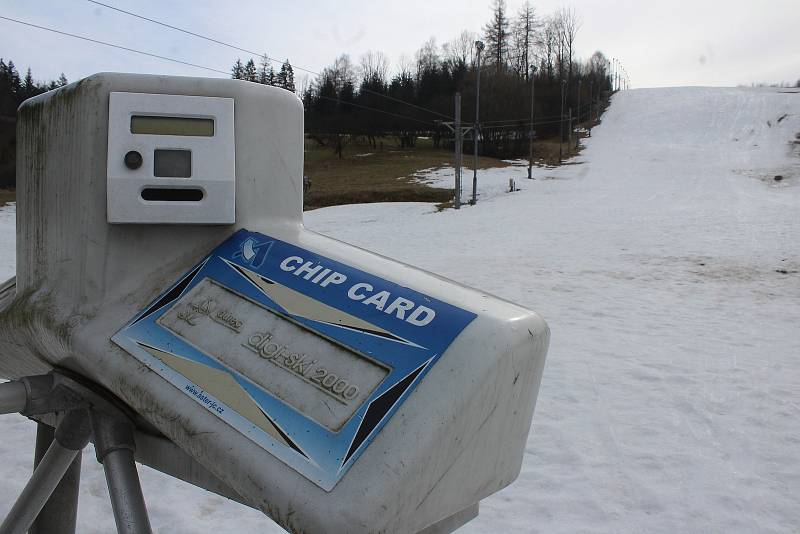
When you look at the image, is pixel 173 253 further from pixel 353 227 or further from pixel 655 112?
pixel 655 112

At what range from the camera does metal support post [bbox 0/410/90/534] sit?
152 centimetres

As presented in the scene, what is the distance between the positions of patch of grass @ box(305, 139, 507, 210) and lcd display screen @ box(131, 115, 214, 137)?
23.5 meters

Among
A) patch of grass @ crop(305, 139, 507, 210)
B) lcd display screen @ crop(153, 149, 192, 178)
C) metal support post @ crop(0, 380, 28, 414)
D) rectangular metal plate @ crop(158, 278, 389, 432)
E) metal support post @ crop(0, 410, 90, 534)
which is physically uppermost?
patch of grass @ crop(305, 139, 507, 210)

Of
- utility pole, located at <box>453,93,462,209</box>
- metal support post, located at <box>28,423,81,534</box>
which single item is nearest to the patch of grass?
utility pole, located at <box>453,93,462,209</box>

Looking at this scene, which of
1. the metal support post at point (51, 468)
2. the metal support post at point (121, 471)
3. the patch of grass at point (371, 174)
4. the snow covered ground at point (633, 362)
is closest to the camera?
the metal support post at point (121, 471)

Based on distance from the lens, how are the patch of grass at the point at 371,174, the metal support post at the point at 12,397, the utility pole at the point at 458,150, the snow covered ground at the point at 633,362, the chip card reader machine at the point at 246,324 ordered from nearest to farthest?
the chip card reader machine at the point at 246,324
the metal support post at the point at 12,397
the snow covered ground at the point at 633,362
the utility pole at the point at 458,150
the patch of grass at the point at 371,174

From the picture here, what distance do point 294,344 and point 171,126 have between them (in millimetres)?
629

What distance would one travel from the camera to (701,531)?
3244 mm

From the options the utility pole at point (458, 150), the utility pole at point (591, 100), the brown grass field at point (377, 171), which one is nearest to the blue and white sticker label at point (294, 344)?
the utility pole at point (458, 150)

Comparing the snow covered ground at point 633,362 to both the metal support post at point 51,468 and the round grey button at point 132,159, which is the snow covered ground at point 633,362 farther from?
the round grey button at point 132,159

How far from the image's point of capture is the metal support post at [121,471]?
127 cm

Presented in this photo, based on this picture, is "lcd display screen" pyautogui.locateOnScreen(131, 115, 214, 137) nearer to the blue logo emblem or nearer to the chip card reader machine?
the chip card reader machine

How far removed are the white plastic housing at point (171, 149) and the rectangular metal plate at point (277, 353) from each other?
0.61 ft

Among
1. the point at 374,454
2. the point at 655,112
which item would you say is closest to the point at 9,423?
the point at 374,454
